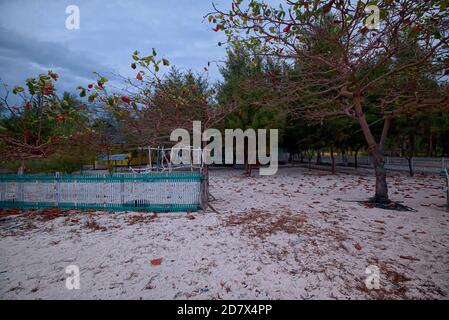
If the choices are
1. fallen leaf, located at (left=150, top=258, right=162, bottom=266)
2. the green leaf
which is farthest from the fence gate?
the green leaf

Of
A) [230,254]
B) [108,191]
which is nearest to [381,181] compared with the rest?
[230,254]

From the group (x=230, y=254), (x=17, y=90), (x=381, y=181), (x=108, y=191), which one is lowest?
(x=230, y=254)

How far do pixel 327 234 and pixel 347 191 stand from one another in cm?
603

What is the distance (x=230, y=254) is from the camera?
3.83 metres

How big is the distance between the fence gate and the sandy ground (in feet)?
1.50

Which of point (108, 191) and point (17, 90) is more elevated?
point (17, 90)

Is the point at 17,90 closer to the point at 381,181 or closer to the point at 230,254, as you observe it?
the point at 230,254

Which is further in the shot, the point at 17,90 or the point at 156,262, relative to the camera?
the point at 156,262

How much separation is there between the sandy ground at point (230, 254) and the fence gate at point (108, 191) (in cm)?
46

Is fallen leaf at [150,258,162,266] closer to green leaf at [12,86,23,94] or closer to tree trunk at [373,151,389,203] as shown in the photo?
green leaf at [12,86,23,94]

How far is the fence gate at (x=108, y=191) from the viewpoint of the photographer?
21.6 feet

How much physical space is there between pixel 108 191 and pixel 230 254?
4.83 metres

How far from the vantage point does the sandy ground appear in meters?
2.87

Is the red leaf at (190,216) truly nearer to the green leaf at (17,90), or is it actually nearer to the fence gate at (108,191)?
the fence gate at (108,191)
